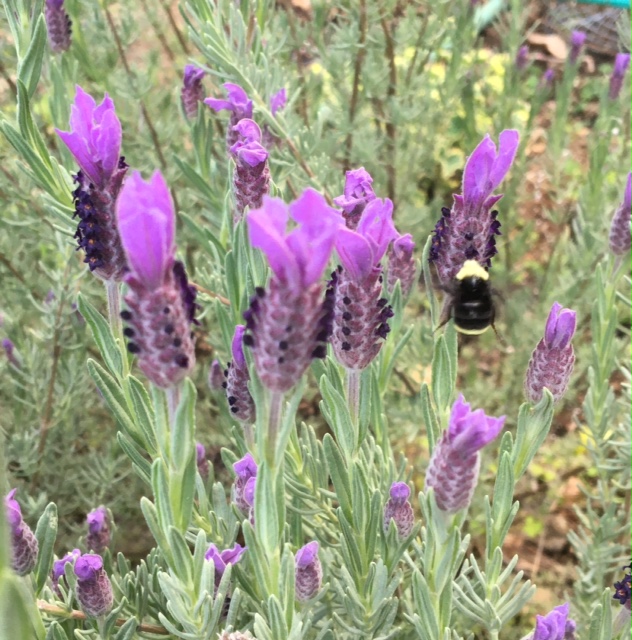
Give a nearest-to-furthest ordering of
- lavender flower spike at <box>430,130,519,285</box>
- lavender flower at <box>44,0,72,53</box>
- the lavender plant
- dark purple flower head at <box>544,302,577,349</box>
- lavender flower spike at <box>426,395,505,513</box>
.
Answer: the lavender plant → lavender flower spike at <box>426,395,505,513</box> → lavender flower spike at <box>430,130,519,285</box> → dark purple flower head at <box>544,302,577,349</box> → lavender flower at <box>44,0,72,53</box>

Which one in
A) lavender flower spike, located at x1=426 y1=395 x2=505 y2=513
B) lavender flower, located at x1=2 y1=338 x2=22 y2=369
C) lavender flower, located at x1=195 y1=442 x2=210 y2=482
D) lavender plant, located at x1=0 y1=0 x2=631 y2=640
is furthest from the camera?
lavender flower, located at x1=2 y1=338 x2=22 y2=369

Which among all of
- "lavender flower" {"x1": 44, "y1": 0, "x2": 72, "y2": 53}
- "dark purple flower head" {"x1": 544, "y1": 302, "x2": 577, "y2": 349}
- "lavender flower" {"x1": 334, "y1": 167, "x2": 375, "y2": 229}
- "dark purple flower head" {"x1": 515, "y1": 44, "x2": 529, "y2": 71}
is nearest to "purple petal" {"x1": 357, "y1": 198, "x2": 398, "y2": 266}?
"lavender flower" {"x1": 334, "y1": 167, "x2": 375, "y2": 229}

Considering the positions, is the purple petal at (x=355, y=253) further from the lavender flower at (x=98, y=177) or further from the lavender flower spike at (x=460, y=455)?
the lavender flower at (x=98, y=177)

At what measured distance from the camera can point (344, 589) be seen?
134cm

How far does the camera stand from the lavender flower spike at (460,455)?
2.80 feet

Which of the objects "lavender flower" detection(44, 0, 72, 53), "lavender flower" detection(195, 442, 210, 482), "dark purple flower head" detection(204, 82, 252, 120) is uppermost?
"lavender flower" detection(44, 0, 72, 53)

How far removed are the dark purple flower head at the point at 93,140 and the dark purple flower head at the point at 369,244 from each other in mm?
325

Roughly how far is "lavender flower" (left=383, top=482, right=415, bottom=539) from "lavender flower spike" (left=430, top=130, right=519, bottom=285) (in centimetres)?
36

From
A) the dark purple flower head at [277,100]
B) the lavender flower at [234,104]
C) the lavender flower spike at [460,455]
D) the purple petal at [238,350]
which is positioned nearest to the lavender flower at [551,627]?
the lavender flower spike at [460,455]

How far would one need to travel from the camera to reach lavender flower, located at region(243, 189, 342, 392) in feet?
2.12

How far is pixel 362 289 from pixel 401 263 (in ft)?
1.34

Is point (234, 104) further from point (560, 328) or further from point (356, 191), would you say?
point (560, 328)

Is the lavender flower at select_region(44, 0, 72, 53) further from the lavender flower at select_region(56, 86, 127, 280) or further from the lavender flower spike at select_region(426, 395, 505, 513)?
the lavender flower spike at select_region(426, 395, 505, 513)

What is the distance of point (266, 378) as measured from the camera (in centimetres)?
75
